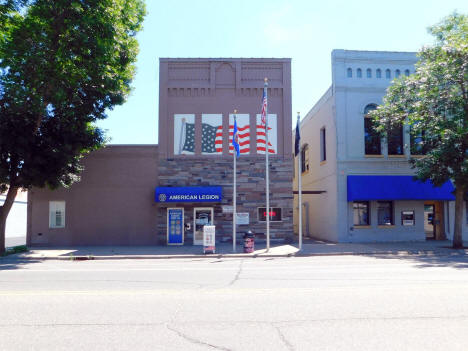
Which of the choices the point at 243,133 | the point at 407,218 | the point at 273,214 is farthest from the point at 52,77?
the point at 407,218

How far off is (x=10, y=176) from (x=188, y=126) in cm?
895

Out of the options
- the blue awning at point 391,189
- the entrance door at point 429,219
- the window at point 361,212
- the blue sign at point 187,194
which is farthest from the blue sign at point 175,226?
the entrance door at point 429,219

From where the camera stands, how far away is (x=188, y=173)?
A: 71.4 feet

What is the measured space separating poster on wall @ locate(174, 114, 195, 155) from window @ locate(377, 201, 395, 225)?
10920 millimetres

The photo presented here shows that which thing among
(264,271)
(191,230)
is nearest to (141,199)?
(191,230)

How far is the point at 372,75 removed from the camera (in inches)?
905

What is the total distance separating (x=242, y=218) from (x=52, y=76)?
36.8 ft

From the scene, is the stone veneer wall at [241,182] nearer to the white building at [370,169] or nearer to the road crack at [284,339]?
the white building at [370,169]

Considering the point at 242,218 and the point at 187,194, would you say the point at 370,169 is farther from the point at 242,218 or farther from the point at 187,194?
the point at 187,194

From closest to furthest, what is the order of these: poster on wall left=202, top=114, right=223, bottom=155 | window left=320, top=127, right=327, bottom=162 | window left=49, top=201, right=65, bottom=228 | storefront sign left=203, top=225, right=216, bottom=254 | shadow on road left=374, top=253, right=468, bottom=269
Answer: shadow on road left=374, top=253, right=468, bottom=269 → storefront sign left=203, top=225, right=216, bottom=254 → window left=49, top=201, right=65, bottom=228 → poster on wall left=202, top=114, right=223, bottom=155 → window left=320, top=127, right=327, bottom=162

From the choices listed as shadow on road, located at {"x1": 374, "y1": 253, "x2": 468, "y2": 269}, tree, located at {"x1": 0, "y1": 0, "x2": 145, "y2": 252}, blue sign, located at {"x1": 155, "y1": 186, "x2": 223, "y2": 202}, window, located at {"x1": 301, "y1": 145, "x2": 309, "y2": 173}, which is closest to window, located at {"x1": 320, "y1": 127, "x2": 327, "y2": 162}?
window, located at {"x1": 301, "y1": 145, "x2": 309, "y2": 173}

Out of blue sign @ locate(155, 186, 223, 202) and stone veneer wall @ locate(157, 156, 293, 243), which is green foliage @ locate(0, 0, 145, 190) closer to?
blue sign @ locate(155, 186, 223, 202)

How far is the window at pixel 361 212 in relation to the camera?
22578mm

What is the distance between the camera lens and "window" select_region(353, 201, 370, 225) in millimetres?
22578
